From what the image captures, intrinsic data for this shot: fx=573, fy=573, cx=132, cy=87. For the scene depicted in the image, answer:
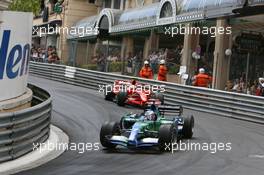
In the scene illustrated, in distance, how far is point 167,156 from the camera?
33.8 ft

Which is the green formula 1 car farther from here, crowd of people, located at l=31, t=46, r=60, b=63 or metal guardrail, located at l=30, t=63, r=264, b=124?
crowd of people, located at l=31, t=46, r=60, b=63

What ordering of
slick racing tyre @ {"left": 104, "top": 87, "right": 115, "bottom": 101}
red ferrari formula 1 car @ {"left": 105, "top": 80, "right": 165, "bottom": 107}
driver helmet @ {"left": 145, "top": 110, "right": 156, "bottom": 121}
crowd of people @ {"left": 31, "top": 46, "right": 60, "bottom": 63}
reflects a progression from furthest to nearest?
crowd of people @ {"left": 31, "top": 46, "right": 60, "bottom": 63}
slick racing tyre @ {"left": 104, "top": 87, "right": 115, "bottom": 101}
red ferrari formula 1 car @ {"left": 105, "top": 80, "right": 165, "bottom": 107}
driver helmet @ {"left": 145, "top": 110, "right": 156, "bottom": 121}

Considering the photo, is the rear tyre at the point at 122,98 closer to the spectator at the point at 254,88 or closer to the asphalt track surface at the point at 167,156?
the asphalt track surface at the point at 167,156

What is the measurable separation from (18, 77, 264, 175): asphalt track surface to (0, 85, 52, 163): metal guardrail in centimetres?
61

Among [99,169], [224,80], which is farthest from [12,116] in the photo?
[224,80]

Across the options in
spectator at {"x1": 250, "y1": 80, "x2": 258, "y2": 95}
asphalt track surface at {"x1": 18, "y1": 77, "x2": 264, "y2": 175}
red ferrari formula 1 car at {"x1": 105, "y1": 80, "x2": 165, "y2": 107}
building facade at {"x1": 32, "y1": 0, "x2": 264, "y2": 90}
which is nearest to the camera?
asphalt track surface at {"x1": 18, "y1": 77, "x2": 264, "y2": 175}

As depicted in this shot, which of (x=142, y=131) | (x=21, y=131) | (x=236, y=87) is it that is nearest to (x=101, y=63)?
(x=236, y=87)

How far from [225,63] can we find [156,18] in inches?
244

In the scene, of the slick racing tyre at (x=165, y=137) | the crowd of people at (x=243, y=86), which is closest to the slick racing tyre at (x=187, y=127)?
the slick racing tyre at (x=165, y=137)

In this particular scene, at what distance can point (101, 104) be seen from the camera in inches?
771

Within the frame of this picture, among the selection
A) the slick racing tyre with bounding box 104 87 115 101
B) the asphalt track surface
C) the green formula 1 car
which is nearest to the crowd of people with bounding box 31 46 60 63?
the slick racing tyre with bounding box 104 87 115 101

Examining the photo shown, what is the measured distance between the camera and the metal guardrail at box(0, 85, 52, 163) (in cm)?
909

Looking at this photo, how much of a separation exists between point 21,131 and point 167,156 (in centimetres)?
264

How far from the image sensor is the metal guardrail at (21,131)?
9.09 metres
